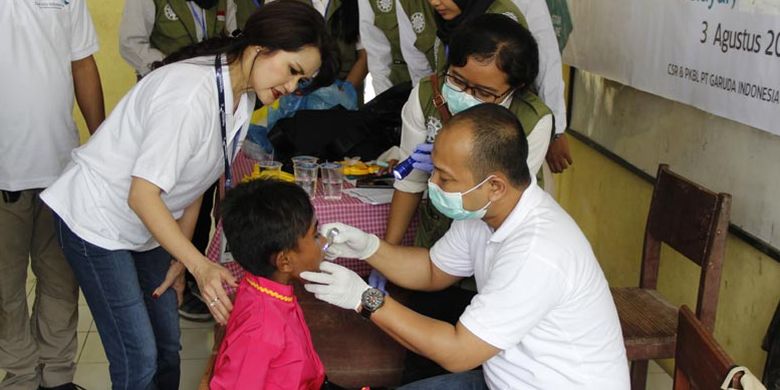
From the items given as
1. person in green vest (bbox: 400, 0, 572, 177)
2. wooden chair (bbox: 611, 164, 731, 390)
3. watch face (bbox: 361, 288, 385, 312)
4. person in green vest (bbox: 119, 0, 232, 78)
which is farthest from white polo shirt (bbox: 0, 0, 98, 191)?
wooden chair (bbox: 611, 164, 731, 390)

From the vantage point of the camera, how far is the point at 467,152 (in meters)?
1.49

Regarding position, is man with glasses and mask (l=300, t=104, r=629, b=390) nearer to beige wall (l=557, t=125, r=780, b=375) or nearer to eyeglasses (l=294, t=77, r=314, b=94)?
eyeglasses (l=294, t=77, r=314, b=94)

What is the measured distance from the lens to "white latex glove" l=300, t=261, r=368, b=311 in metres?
1.51

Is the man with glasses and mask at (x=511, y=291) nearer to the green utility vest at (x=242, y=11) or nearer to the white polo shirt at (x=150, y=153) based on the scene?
the white polo shirt at (x=150, y=153)

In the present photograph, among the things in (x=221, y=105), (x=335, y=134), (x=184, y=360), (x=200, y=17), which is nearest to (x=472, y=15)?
(x=335, y=134)

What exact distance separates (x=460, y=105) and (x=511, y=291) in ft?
2.27

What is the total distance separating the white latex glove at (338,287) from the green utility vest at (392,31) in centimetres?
176

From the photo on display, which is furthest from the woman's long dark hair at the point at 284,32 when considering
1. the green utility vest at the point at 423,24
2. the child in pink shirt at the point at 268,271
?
the green utility vest at the point at 423,24

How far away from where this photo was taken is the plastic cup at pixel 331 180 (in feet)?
7.43

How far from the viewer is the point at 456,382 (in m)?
1.74

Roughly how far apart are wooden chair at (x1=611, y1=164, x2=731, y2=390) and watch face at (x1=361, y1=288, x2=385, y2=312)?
878 mm

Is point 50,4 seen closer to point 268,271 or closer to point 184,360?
point 268,271

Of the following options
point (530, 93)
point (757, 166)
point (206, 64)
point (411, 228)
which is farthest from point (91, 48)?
point (757, 166)

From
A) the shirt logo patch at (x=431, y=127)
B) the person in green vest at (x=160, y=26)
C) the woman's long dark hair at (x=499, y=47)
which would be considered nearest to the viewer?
the woman's long dark hair at (x=499, y=47)
